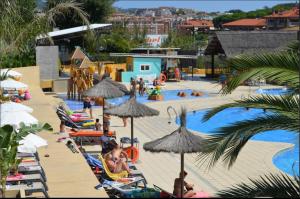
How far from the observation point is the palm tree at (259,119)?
557 cm

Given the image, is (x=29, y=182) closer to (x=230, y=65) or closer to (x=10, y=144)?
(x=10, y=144)

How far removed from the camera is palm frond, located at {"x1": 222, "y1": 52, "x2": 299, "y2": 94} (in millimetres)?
5645

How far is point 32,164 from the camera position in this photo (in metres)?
10.3

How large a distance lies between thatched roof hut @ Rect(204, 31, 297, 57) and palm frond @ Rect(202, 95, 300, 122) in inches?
1217

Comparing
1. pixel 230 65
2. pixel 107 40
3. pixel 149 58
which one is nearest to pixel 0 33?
pixel 230 65

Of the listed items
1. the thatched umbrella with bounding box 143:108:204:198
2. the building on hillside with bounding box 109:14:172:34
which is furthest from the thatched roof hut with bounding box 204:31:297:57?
the thatched umbrella with bounding box 143:108:204:198

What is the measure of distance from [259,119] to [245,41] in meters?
33.7

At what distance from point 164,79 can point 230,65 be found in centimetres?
2845

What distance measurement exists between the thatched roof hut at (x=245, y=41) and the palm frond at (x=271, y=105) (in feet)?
101

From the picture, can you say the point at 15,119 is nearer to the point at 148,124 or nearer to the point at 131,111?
the point at 131,111

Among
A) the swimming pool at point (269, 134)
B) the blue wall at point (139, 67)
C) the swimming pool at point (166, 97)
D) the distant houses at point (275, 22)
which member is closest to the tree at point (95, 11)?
the blue wall at point (139, 67)

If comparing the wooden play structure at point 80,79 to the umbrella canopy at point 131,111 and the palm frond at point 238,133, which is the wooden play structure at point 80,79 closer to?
the umbrella canopy at point 131,111

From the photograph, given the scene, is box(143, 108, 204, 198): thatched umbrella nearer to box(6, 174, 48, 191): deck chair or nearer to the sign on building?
box(6, 174, 48, 191): deck chair

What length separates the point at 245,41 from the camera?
3872 centimetres
